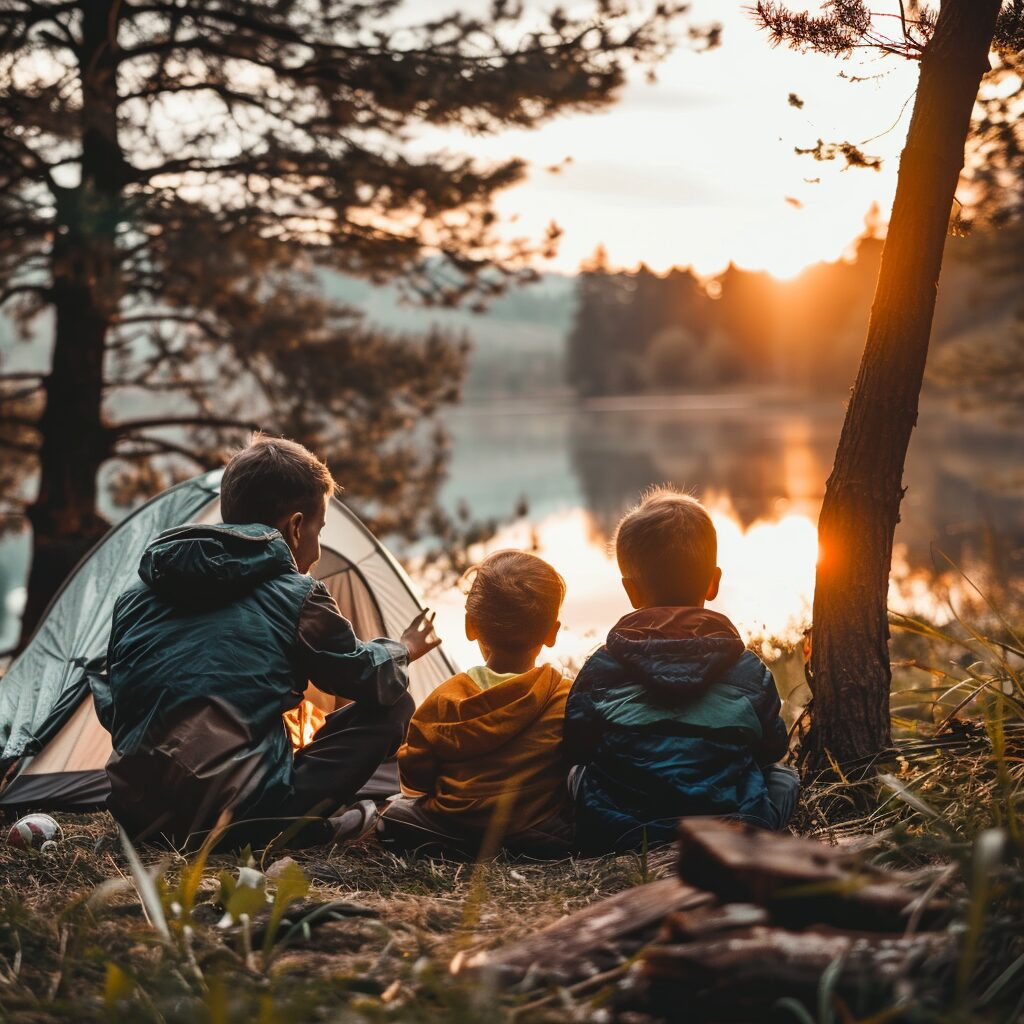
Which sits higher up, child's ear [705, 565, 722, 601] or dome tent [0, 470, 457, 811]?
child's ear [705, 565, 722, 601]

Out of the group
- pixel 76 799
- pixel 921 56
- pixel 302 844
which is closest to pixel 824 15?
pixel 921 56

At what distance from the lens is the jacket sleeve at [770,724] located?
2955 mm

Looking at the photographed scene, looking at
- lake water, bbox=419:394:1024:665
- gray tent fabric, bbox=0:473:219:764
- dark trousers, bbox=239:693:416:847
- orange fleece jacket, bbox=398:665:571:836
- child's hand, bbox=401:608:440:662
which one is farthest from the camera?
lake water, bbox=419:394:1024:665

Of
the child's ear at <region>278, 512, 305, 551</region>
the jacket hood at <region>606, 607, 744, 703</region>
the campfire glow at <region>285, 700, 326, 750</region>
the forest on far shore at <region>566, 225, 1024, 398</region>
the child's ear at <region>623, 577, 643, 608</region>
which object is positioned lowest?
the campfire glow at <region>285, 700, 326, 750</region>

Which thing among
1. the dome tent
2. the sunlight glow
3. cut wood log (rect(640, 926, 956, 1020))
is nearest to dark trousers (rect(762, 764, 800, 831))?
the sunlight glow

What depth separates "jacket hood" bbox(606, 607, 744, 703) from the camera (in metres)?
2.89

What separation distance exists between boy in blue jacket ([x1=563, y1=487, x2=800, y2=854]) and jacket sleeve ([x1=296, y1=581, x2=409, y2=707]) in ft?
1.95

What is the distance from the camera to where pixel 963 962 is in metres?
1.52

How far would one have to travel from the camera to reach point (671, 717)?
290 centimetres

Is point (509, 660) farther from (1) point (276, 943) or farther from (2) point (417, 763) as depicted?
(1) point (276, 943)

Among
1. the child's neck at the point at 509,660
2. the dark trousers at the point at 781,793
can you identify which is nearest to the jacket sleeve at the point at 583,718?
the child's neck at the point at 509,660

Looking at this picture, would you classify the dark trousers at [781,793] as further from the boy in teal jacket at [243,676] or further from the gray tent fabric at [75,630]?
the gray tent fabric at [75,630]

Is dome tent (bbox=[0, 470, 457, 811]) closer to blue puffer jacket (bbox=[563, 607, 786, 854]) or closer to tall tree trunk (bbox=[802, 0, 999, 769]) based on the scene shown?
blue puffer jacket (bbox=[563, 607, 786, 854])

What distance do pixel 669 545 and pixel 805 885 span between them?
1453mm
